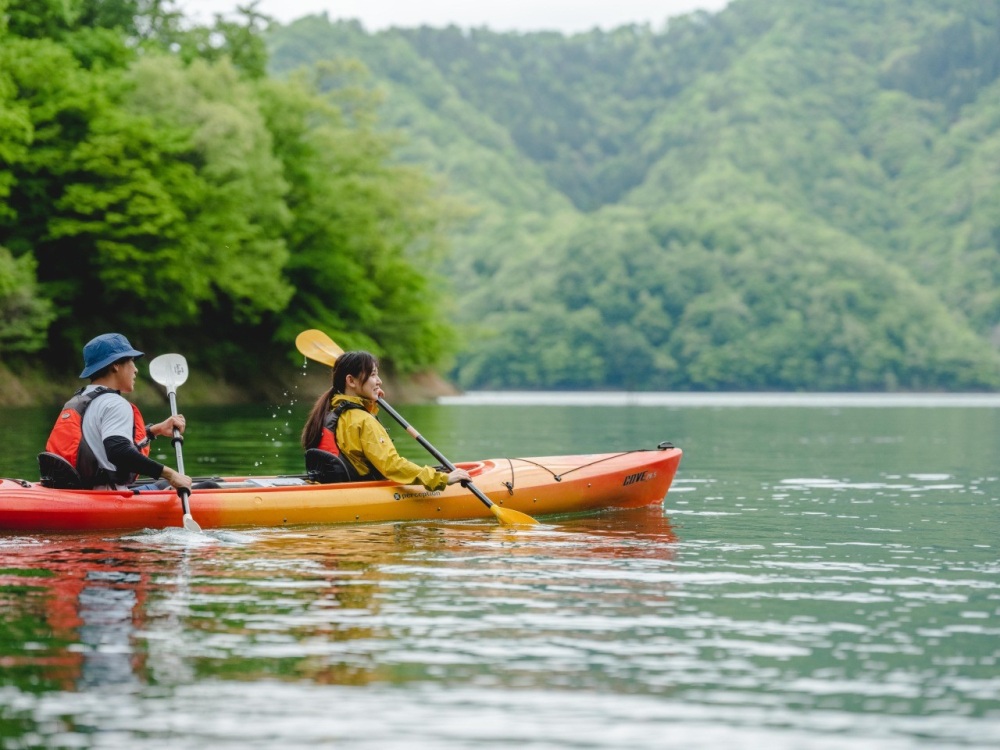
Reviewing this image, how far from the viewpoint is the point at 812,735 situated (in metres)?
5.34

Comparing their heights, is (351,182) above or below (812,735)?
above

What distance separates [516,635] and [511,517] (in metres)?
5.24

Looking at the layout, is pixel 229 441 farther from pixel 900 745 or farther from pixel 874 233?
pixel 874 233

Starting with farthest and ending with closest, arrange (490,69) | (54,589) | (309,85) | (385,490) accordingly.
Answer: (490,69)
(309,85)
(385,490)
(54,589)

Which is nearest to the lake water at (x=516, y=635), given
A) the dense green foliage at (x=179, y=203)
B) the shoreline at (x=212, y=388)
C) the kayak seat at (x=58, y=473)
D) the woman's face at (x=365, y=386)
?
the kayak seat at (x=58, y=473)

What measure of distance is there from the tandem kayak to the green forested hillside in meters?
49.5

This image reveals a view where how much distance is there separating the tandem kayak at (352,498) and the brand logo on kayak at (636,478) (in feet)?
0.04

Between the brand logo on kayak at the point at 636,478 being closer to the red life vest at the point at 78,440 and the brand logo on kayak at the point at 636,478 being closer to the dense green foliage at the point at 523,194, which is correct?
the red life vest at the point at 78,440

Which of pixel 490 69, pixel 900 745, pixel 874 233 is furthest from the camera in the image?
pixel 490 69

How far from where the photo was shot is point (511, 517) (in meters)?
12.3

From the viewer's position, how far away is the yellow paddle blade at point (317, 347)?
1377cm

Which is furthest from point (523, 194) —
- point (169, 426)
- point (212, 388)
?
point (169, 426)

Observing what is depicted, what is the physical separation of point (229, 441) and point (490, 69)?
171 m

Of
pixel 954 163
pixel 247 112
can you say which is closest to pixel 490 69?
pixel 954 163
